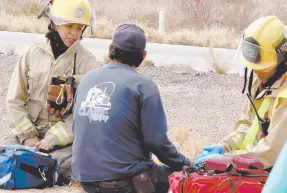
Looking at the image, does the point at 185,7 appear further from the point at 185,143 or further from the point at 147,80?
the point at 147,80

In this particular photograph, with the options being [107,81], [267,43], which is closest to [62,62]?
[107,81]

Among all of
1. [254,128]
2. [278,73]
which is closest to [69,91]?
[254,128]

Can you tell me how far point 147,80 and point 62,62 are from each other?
1.41 metres

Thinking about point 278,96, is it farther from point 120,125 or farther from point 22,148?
point 22,148

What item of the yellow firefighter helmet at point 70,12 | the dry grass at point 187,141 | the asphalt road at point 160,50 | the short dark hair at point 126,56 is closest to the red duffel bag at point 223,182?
the short dark hair at point 126,56

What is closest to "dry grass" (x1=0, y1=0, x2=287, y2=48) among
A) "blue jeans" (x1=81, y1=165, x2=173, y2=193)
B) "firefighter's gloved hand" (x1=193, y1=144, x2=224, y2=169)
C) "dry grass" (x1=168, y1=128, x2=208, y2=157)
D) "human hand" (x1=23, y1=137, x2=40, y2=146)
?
"dry grass" (x1=168, y1=128, x2=208, y2=157)

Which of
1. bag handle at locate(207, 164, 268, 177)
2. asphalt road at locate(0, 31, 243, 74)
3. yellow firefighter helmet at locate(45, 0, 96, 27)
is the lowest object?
asphalt road at locate(0, 31, 243, 74)

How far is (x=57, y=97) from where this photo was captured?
555 cm

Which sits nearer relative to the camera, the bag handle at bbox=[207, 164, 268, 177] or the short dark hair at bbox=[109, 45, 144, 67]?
the bag handle at bbox=[207, 164, 268, 177]

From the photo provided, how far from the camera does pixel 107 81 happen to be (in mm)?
4500

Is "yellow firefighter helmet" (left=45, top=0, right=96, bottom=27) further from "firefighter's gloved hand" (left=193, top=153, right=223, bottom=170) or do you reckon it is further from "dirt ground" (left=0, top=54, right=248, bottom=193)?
"dirt ground" (left=0, top=54, right=248, bottom=193)

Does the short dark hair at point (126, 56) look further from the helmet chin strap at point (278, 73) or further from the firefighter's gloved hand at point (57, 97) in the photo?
the firefighter's gloved hand at point (57, 97)

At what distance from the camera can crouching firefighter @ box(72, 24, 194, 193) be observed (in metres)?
4.46

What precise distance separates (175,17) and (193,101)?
21.2 meters
